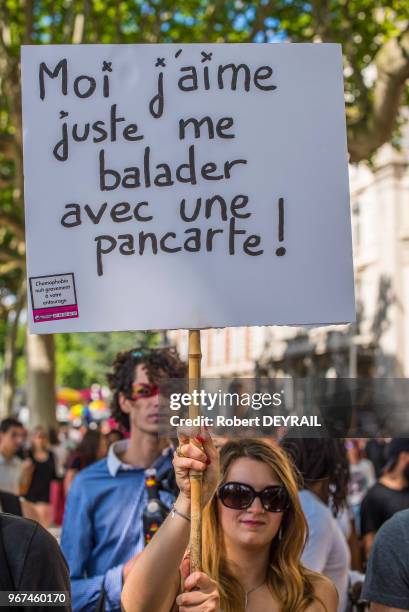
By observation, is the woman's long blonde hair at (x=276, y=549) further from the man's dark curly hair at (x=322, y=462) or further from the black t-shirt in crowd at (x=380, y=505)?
the black t-shirt in crowd at (x=380, y=505)

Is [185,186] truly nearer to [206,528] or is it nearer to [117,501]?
[206,528]

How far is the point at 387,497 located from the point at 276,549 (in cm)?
281

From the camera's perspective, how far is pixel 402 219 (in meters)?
33.8

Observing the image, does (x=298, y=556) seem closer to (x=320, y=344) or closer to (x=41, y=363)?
(x=41, y=363)

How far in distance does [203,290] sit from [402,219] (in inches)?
1254

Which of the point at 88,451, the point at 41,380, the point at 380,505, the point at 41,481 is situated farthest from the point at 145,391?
the point at 41,380

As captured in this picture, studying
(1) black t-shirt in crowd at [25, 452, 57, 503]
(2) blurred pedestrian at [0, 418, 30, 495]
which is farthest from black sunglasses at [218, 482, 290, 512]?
(1) black t-shirt in crowd at [25, 452, 57, 503]

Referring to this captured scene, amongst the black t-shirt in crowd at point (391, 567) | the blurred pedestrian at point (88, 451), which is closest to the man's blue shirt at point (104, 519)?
the black t-shirt in crowd at point (391, 567)

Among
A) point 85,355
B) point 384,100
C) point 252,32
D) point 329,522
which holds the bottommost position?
point 329,522

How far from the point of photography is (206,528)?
121 inches

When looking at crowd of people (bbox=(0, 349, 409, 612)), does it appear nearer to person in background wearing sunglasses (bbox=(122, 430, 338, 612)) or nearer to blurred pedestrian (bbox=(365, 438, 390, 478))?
person in background wearing sunglasses (bbox=(122, 430, 338, 612))

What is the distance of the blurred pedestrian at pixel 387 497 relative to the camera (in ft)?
18.7

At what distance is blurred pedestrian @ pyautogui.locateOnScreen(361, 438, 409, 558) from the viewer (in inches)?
224

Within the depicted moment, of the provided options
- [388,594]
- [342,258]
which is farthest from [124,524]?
[342,258]
